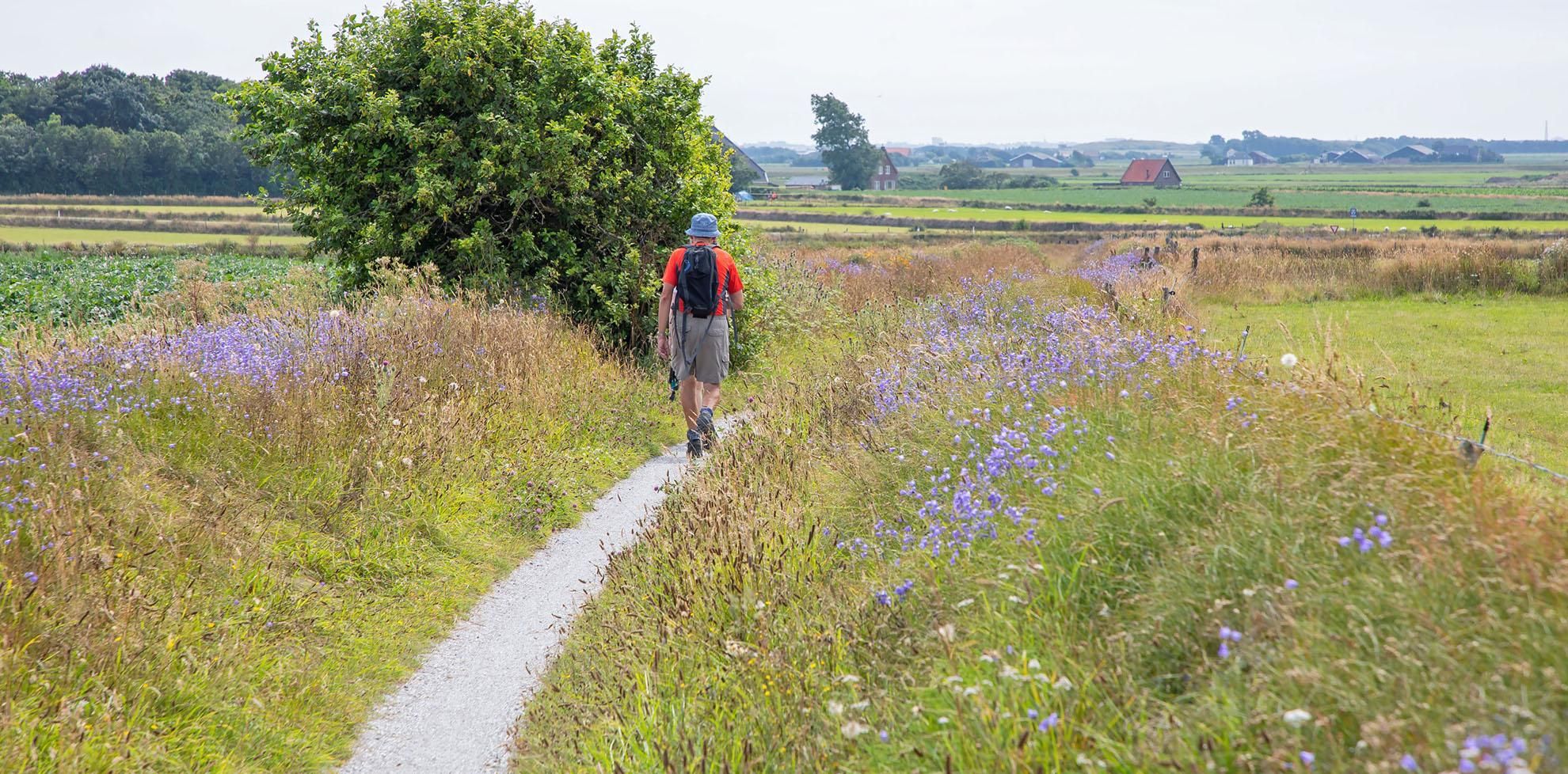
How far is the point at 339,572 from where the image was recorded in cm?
673

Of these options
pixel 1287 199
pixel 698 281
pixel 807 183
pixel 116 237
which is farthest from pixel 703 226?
pixel 807 183

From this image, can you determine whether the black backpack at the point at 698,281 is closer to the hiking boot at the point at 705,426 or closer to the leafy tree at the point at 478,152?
the hiking boot at the point at 705,426

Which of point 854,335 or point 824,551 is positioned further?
point 854,335

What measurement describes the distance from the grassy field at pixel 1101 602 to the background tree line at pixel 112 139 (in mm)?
69026

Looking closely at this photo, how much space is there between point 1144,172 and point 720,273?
5645 inches

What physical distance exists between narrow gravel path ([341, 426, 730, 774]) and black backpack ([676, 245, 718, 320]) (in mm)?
2409

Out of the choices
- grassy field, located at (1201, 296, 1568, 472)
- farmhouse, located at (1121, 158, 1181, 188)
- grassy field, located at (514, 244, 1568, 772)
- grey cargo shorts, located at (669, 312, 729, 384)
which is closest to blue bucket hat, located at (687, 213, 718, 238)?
grey cargo shorts, located at (669, 312, 729, 384)

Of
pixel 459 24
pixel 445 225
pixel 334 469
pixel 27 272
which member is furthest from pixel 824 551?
pixel 27 272

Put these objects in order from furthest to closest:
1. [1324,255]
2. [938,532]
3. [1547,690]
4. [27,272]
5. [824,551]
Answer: [1324,255] → [27,272] → [824,551] → [938,532] → [1547,690]

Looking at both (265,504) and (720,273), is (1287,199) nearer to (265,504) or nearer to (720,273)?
(720,273)

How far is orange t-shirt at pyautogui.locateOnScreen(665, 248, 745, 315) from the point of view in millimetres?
10266

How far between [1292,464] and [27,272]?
31966 millimetres

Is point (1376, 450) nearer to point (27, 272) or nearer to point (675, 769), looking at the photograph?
point (675, 769)

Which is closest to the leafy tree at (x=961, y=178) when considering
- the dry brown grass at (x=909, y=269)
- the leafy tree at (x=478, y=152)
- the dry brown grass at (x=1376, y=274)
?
the dry brown grass at (x=909, y=269)
